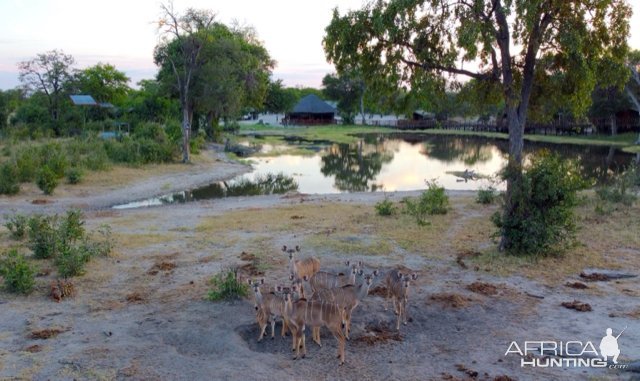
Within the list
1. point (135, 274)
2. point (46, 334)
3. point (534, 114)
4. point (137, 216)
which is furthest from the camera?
point (137, 216)

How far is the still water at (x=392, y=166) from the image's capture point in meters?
34.3

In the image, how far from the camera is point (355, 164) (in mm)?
47469

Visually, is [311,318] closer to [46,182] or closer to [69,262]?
[69,262]

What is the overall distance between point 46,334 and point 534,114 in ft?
46.6

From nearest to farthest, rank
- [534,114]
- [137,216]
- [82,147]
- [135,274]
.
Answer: [135,274]
[534,114]
[137,216]
[82,147]

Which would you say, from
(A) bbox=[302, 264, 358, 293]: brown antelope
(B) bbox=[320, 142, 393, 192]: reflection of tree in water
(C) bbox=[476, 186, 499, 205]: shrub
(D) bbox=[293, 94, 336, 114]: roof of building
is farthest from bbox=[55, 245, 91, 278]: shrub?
(D) bbox=[293, 94, 336, 114]: roof of building

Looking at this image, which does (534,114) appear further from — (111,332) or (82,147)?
(82,147)

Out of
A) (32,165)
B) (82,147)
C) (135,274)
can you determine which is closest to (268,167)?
(82,147)

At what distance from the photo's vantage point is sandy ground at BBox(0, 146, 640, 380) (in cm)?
856

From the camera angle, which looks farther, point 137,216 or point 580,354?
point 137,216

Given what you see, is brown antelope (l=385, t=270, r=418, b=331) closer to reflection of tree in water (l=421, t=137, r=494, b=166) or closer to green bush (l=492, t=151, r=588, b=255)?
green bush (l=492, t=151, r=588, b=255)

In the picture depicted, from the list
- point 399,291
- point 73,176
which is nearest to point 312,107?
point 73,176

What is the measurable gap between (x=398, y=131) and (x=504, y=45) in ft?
268

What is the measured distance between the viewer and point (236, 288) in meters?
11.3
